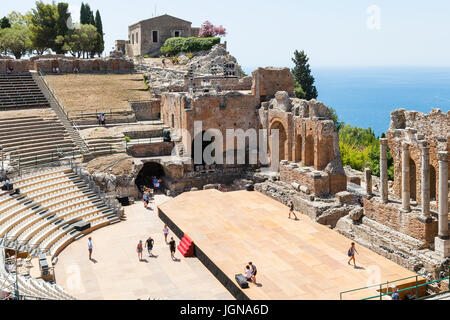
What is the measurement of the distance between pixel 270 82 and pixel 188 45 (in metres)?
25.2

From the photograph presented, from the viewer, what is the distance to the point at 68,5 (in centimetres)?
6438

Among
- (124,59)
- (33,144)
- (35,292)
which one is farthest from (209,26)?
(35,292)

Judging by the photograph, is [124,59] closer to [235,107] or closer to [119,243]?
[235,107]

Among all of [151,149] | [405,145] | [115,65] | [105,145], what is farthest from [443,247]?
[115,65]

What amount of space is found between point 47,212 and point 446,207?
20.1m

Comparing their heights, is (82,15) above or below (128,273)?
above

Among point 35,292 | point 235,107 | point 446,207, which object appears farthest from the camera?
point 235,107

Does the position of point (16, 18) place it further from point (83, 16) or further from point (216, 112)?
point (216, 112)

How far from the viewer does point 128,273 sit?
23.8 meters

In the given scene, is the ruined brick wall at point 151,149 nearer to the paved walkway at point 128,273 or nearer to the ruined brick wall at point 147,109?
the ruined brick wall at point 147,109

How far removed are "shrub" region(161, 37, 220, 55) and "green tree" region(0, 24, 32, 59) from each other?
16973mm

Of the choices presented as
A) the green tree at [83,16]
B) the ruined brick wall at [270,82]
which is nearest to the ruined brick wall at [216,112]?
the ruined brick wall at [270,82]

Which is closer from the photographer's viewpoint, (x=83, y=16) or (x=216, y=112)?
(x=216, y=112)

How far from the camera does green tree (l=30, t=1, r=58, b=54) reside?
6294 cm
